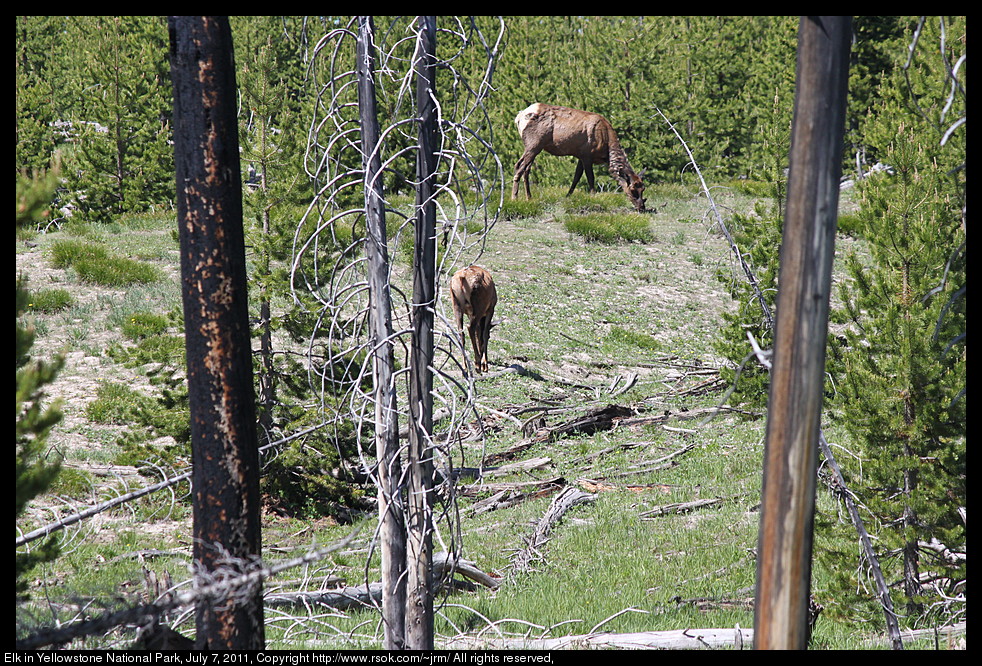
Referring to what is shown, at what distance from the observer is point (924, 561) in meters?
7.51

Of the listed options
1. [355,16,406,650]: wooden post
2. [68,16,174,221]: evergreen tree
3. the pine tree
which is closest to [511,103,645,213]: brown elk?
[68,16,174,221]: evergreen tree

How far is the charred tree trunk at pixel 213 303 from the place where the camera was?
15.0 ft

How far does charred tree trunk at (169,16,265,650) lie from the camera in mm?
4582

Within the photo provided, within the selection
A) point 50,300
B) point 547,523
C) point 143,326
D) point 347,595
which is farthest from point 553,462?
point 50,300

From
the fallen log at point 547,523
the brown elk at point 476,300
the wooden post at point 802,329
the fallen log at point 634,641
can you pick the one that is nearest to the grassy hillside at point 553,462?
the fallen log at point 547,523

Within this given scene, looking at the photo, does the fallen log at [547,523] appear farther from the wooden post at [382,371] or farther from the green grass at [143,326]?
the green grass at [143,326]

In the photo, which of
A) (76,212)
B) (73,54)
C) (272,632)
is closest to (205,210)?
(272,632)

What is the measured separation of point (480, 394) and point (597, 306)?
6.32m

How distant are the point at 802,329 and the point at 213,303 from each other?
3.14 metres

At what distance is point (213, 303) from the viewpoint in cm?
464

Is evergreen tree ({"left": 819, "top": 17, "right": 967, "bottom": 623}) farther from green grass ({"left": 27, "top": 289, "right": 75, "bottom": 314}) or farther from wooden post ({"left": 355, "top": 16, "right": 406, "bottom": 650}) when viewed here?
green grass ({"left": 27, "top": 289, "right": 75, "bottom": 314})

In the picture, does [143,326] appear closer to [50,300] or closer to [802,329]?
[50,300]

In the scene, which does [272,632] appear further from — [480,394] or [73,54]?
[73,54]

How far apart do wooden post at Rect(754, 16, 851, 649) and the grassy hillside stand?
169cm
